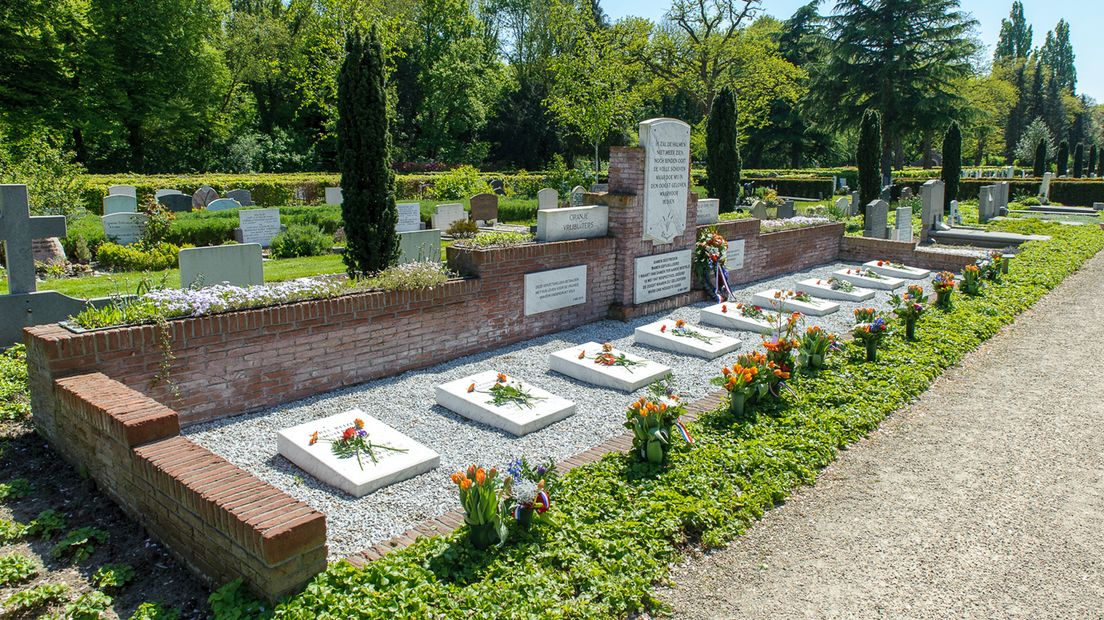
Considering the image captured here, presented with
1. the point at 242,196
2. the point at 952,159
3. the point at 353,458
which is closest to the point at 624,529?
the point at 353,458

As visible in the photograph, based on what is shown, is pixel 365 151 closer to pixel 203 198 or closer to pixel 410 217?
pixel 410 217

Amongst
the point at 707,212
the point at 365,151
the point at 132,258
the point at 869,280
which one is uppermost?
the point at 365,151

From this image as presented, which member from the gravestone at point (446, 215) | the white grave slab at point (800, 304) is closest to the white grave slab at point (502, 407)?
the white grave slab at point (800, 304)

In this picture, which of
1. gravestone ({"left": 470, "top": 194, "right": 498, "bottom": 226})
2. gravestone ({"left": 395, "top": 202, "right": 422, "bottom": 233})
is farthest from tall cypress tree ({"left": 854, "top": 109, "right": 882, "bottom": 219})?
gravestone ({"left": 395, "top": 202, "right": 422, "bottom": 233})

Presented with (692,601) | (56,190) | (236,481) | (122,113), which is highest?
(122,113)

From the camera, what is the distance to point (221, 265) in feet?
26.9

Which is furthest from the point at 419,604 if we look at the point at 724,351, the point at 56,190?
the point at 56,190

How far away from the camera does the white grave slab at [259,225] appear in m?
16.2

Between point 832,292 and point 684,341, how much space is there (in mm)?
4555

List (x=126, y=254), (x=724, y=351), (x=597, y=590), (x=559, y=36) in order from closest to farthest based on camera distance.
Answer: (x=597, y=590) < (x=724, y=351) < (x=126, y=254) < (x=559, y=36)

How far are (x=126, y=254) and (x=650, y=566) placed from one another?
12.8 meters

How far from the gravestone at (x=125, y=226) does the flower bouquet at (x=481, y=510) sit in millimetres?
13592

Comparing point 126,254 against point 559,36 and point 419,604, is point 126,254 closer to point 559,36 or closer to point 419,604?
point 419,604

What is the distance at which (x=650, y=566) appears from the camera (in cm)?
417
